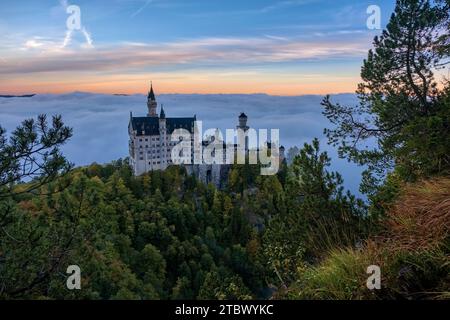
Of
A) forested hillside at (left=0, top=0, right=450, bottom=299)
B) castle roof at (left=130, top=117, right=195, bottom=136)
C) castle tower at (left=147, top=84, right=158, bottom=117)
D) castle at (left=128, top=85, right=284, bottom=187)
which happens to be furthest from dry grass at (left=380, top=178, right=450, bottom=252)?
castle tower at (left=147, top=84, right=158, bottom=117)

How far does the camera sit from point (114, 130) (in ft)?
405

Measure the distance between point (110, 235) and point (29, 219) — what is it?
1.56 m

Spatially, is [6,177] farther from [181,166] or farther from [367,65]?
[181,166]

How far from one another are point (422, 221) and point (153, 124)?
292ft

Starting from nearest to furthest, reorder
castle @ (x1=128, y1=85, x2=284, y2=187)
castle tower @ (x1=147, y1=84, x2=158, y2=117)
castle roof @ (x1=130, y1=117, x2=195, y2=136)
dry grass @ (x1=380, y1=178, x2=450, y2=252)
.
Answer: dry grass @ (x1=380, y1=178, x2=450, y2=252) < castle @ (x1=128, y1=85, x2=284, y2=187) < castle roof @ (x1=130, y1=117, x2=195, y2=136) < castle tower @ (x1=147, y1=84, x2=158, y2=117)

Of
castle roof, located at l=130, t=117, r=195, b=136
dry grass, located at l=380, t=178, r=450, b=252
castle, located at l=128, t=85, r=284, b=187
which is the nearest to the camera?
dry grass, located at l=380, t=178, r=450, b=252

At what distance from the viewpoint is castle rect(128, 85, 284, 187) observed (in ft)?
290

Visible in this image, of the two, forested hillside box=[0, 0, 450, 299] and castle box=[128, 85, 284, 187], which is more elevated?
forested hillside box=[0, 0, 450, 299]

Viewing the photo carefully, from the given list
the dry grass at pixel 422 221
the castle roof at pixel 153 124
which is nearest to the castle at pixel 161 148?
the castle roof at pixel 153 124

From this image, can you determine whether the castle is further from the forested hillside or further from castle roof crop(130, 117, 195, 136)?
the forested hillside

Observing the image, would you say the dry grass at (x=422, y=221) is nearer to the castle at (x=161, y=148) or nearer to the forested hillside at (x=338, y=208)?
the forested hillside at (x=338, y=208)

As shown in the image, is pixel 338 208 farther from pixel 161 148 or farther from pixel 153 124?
pixel 153 124

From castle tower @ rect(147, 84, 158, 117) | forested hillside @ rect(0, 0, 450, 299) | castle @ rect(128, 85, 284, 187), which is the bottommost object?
castle @ rect(128, 85, 284, 187)
